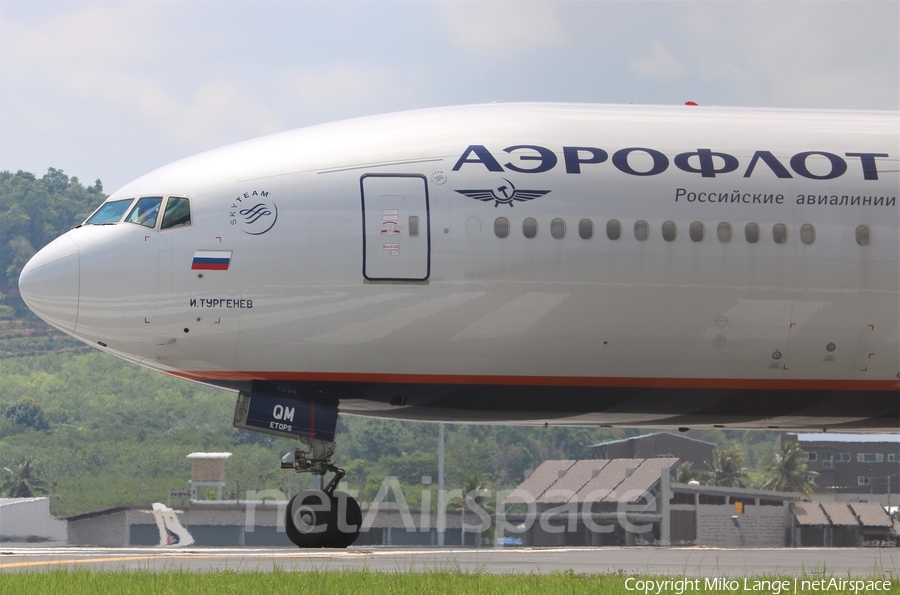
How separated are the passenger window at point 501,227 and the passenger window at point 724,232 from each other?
3.37m

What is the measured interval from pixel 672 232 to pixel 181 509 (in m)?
77.0

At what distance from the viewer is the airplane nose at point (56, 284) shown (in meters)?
16.8

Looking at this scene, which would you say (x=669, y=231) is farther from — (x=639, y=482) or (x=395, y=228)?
(x=639, y=482)

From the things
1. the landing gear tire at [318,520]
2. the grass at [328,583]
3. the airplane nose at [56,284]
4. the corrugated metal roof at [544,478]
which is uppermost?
the airplane nose at [56,284]

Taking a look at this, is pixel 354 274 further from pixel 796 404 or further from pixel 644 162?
pixel 796 404

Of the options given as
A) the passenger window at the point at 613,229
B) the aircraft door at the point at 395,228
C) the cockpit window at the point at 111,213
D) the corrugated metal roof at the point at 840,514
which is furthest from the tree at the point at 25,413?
the passenger window at the point at 613,229

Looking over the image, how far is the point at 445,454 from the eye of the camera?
349 ft

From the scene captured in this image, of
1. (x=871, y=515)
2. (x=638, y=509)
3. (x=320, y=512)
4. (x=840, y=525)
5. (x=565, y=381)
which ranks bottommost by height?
(x=638, y=509)

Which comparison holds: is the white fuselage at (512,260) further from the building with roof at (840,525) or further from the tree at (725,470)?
the tree at (725,470)

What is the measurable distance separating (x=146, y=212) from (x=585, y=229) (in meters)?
6.81

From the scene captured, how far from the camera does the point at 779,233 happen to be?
17703 millimetres

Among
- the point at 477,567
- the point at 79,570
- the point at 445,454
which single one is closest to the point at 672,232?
the point at 477,567

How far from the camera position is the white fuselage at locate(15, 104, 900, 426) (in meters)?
16.9

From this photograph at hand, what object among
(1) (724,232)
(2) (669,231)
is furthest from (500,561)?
(1) (724,232)
